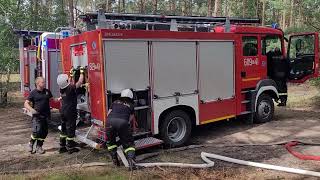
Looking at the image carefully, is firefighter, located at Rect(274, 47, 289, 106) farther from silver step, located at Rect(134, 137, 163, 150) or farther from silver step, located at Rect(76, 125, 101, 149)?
silver step, located at Rect(76, 125, 101, 149)

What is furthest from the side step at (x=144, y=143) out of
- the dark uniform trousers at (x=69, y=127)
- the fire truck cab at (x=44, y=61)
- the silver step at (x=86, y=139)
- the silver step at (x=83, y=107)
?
the fire truck cab at (x=44, y=61)

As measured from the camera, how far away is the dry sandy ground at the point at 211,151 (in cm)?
648

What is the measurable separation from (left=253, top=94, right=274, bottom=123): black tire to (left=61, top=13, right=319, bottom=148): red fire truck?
3 cm

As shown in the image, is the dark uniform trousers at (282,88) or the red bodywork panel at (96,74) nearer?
the red bodywork panel at (96,74)

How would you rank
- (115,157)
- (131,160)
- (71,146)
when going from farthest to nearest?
(71,146), (115,157), (131,160)

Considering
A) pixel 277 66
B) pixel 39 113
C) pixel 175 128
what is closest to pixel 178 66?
pixel 175 128

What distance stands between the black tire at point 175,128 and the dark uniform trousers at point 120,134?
1.41 meters

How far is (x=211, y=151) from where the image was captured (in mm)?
8023

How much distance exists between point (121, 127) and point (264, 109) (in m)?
5.22

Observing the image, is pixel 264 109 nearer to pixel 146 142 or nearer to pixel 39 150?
pixel 146 142

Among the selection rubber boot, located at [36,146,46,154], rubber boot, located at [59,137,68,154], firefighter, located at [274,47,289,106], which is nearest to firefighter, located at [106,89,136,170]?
rubber boot, located at [59,137,68,154]

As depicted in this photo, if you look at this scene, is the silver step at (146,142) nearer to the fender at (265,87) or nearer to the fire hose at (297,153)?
the fire hose at (297,153)

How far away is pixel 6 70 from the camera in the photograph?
15.6 meters

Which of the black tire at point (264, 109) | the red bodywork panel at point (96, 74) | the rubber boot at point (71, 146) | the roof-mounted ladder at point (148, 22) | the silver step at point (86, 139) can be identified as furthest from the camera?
the black tire at point (264, 109)
